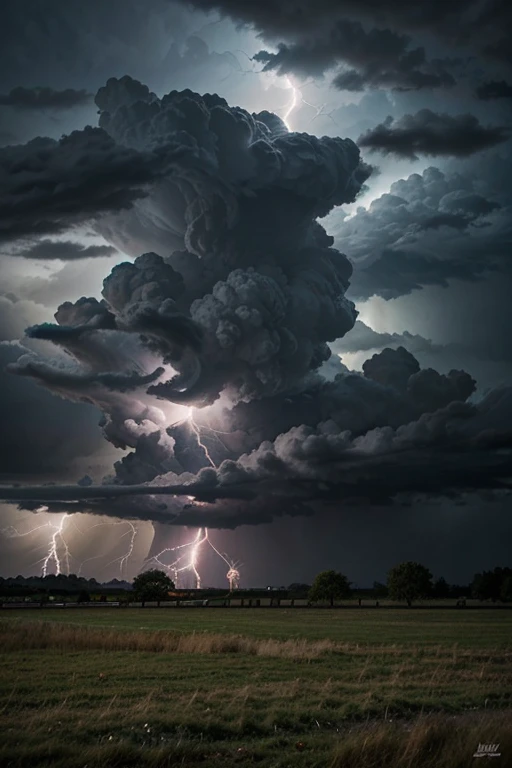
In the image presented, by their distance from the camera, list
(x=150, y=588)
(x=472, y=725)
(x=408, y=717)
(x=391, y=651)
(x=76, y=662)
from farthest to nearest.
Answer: (x=150, y=588)
(x=391, y=651)
(x=76, y=662)
(x=408, y=717)
(x=472, y=725)

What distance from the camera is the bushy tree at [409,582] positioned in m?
146

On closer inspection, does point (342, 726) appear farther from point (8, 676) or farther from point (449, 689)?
point (8, 676)

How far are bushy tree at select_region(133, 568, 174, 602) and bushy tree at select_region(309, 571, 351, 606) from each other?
32.9m

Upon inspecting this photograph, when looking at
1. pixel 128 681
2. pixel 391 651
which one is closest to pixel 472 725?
pixel 128 681

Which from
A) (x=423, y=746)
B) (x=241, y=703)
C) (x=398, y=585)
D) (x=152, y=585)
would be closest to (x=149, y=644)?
(x=241, y=703)

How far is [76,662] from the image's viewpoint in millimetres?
31703

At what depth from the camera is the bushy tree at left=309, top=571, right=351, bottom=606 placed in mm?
148875

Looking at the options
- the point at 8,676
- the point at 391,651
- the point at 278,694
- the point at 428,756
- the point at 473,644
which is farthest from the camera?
the point at 473,644

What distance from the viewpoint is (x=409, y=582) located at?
146 m

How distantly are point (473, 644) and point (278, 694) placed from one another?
26484 millimetres

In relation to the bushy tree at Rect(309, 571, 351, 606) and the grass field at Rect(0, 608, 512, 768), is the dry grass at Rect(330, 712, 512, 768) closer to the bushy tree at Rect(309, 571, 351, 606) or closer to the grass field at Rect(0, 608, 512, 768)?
the grass field at Rect(0, 608, 512, 768)

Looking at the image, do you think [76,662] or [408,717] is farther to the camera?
[76,662]

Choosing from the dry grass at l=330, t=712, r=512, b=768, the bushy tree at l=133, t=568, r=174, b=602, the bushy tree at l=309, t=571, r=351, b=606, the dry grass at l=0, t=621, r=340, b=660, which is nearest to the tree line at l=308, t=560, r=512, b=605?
the bushy tree at l=309, t=571, r=351, b=606

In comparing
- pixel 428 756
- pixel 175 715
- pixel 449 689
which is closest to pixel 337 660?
pixel 449 689
